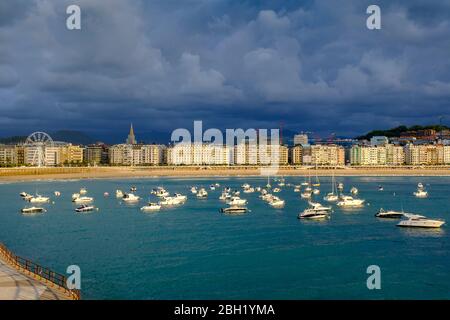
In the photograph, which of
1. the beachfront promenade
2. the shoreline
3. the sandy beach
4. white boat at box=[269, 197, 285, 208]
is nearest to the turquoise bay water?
the beachfront promenade

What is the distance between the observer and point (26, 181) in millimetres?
130125

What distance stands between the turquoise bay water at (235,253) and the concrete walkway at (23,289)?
2844 mm

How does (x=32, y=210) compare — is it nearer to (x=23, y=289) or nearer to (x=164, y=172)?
(x=23, y=289)

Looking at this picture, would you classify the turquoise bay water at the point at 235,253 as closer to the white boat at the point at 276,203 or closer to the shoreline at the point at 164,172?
the white boat at the point at 276,203

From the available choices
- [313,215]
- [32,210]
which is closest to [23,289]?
[313,215]

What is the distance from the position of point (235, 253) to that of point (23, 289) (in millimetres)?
16080

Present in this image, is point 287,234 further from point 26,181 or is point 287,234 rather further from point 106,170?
point 106,170

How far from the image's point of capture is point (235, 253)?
33.6 metres

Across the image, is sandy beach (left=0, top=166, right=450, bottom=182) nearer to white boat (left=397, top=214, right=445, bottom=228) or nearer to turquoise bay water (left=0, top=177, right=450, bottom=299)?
turquoise bay water (left=0, top=177, right=450, bottom=299)

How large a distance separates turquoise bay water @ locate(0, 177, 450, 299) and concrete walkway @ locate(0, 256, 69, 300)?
2.84m

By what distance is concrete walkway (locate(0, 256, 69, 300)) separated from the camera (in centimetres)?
1912

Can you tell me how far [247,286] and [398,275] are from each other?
8672 mm

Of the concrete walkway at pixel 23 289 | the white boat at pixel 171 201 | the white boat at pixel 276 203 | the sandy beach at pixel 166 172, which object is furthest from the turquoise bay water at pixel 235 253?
the sandy beach at pixel 166 172
